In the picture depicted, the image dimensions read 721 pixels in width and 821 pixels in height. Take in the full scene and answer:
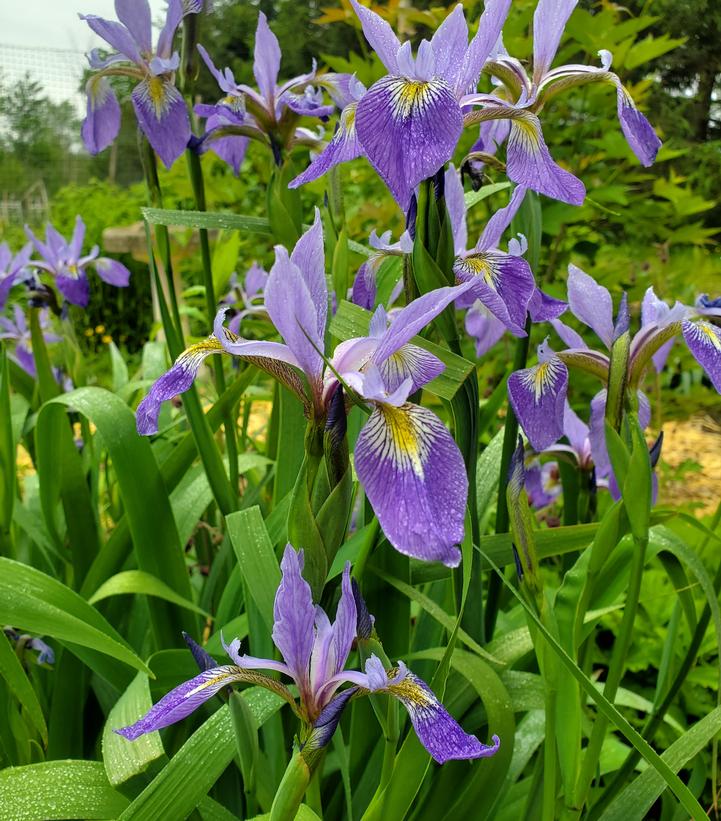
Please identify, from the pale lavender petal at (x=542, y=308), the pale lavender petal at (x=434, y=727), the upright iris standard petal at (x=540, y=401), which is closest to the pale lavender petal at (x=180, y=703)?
the pale lavender petal at (x=434, y=727)

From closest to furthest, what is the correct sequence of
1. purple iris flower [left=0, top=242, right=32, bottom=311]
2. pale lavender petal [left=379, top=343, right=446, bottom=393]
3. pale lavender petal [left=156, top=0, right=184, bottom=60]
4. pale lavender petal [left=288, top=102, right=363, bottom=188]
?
pale lavender petal [left=379, top=343, right=446, bottom=393], pale lavender petal [left=288, top=102, right=363, bottom=188], pale lavender petal [left=156, top=0, right=184, bottom=60], purple iris flower [left=0, top=242, right=32, bottom=311]

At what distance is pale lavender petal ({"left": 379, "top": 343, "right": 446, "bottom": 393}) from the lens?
64 cm

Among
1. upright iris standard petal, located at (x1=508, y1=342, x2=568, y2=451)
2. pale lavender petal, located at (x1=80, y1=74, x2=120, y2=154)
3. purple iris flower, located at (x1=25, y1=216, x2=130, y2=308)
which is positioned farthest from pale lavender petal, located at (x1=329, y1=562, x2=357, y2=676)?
purple iris flower, located at (x1=25, y1=216, x2=130, y2=308)

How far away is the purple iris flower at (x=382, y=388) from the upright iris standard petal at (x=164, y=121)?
558 mm

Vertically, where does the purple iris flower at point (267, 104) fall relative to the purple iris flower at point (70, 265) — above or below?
above

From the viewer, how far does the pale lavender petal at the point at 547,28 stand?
2.66 feet

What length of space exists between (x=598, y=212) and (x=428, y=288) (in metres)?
1.89

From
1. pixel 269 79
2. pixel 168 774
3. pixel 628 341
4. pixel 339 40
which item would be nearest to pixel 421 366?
pixel 628 341

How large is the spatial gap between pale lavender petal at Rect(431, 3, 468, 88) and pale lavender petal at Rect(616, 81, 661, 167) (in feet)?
0.71

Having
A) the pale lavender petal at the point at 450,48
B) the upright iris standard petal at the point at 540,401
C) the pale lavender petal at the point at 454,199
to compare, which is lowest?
the upright iris standard petal at the point at 540,401

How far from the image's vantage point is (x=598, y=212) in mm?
2387

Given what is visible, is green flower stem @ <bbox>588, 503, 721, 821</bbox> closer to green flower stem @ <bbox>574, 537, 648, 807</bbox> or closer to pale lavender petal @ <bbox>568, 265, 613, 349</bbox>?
green flower stem @ <bbox>574, 537, 648, 807</bbox>

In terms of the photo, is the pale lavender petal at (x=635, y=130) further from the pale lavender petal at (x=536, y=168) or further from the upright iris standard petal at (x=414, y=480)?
the upright iris standard petal at (x=414, y=480)

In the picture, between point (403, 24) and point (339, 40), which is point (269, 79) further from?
point (339, 40)
